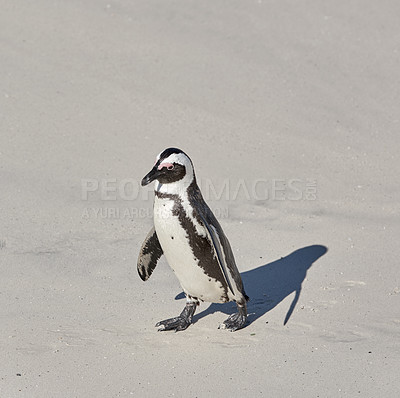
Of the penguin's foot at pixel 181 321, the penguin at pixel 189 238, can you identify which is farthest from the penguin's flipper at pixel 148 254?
the penguin's foot at pixel 181 321

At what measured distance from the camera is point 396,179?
684cm

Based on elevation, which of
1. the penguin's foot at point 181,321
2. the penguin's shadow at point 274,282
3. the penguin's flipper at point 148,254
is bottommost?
→ the penguin's foot at point 181,321

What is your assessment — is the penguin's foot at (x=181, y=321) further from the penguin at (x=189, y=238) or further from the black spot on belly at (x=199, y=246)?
the black spot on belly at (x=199, y=246)

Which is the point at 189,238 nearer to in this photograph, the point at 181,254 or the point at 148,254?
the point at 181,254

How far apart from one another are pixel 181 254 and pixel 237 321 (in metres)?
0.57

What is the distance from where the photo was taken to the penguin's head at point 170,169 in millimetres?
4270

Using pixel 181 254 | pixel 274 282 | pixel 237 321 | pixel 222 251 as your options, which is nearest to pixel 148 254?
pixel 181 254

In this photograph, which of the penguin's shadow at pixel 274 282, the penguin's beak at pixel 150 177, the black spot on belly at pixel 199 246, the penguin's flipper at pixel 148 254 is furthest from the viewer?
the penguin's shadow at pixel 274 282

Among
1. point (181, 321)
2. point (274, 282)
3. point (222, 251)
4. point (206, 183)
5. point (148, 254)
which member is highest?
point (206, 183)

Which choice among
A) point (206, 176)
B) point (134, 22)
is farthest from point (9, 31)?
point (206, 176)

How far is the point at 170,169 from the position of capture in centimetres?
430

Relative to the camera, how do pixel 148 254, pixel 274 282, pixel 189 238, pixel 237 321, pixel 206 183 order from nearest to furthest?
pixel 189 238, pixel 237 321, pixel 148 254, pixel 274 282, pixel 206 183

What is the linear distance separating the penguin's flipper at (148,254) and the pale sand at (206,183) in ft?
0.79

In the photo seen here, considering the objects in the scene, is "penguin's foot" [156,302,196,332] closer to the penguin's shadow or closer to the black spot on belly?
the penguin's shadow
